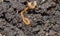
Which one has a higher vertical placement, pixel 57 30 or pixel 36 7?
pixel 36 7

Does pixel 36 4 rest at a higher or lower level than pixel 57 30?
higher

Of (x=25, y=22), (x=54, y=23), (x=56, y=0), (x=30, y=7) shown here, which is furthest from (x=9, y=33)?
(x=56, y=0)

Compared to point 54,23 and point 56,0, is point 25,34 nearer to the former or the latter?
point 54,23

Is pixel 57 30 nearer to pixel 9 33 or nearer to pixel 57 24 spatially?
pixel 57 24

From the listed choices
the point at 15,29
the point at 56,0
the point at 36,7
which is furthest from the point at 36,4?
the point at 15,29

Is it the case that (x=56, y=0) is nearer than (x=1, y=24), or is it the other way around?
(x=1, y=24)

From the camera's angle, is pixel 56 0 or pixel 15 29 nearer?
pixel 15 29
